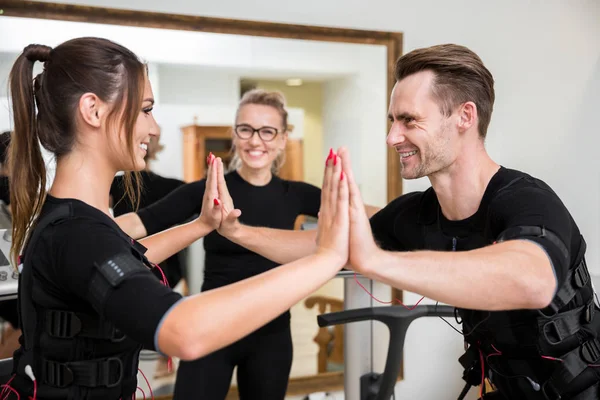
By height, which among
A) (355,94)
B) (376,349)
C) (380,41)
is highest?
(380,41)

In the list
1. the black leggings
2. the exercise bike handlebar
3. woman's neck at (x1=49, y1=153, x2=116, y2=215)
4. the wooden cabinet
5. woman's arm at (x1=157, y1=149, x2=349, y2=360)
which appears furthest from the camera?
the wooden cabinet

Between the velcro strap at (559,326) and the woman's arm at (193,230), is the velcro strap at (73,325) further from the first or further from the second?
the velcro strap at (559,326)

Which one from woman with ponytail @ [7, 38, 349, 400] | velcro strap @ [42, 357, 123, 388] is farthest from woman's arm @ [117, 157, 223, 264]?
velcro strap @ [42, 357, 123, 388]

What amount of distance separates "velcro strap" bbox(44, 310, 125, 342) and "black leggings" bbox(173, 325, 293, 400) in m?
1.11

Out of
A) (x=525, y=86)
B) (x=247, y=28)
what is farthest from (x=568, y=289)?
(x=525, y=86)

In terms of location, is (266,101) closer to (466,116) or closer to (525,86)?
(466,116)

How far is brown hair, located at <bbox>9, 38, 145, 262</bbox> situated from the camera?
126 cm

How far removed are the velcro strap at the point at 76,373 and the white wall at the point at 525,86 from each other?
90.0 inches

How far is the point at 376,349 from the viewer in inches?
93.7

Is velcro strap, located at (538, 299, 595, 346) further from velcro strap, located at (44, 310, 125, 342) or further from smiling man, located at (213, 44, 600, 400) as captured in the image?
velcro strap, located at (44, 310, 125, 342)

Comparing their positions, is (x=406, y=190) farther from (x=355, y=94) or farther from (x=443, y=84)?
(x=443, y=84)

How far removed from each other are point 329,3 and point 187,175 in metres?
1.10

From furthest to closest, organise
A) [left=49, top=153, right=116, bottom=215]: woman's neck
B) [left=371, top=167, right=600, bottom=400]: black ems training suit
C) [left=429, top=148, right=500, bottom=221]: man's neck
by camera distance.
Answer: [left=429, top=148, right=500, bottom=221]: man's neck → [left=371, top=167, right=600, bottom=400]: black ems training suit → [left=49, top=153, right=116, bottom=215]: woman's neck

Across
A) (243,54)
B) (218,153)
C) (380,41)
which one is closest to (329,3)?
(380,41)
